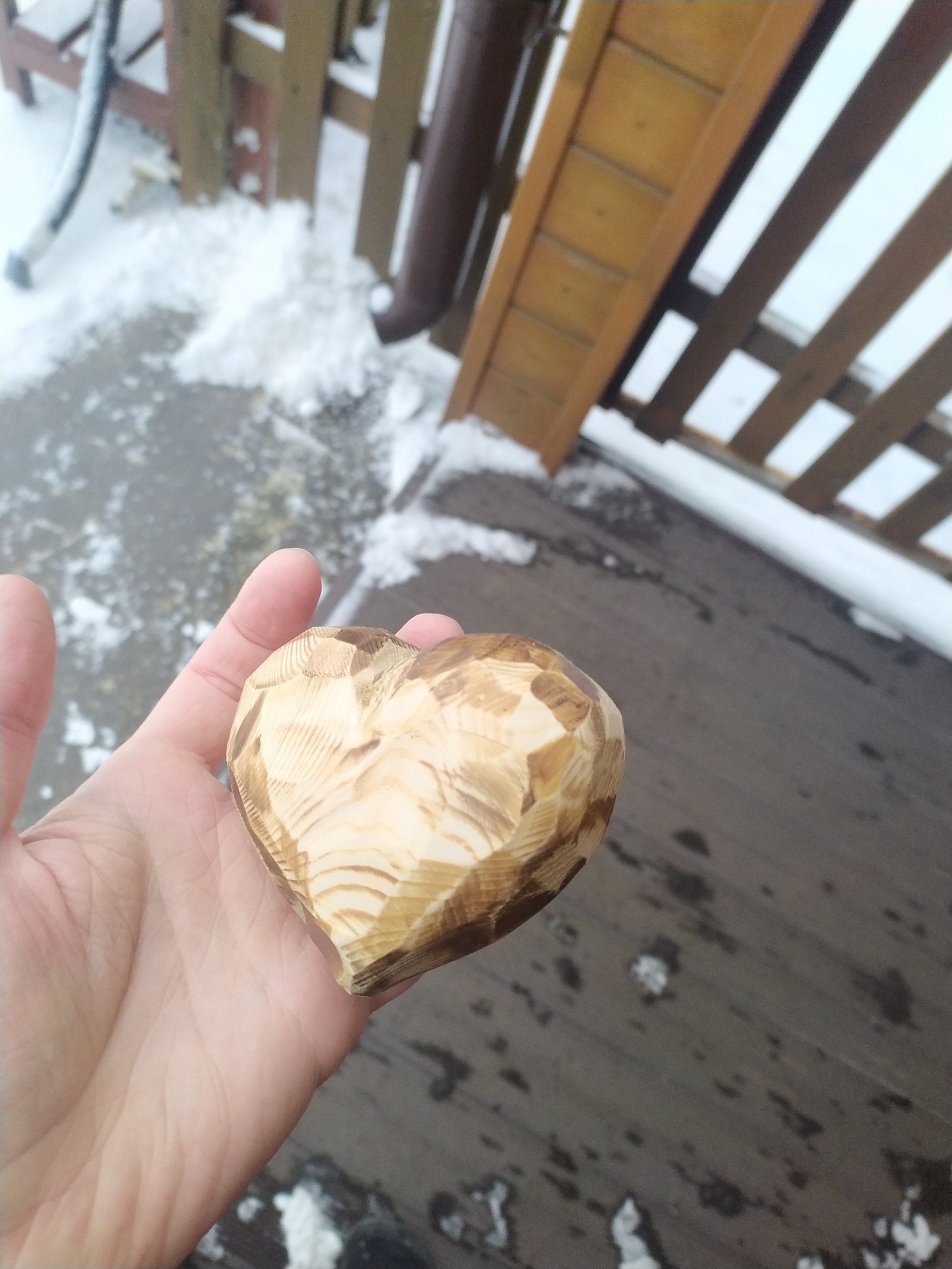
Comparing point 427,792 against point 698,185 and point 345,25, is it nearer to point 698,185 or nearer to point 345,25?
point 698,185

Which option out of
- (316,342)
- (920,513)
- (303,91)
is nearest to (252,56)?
(303,91)

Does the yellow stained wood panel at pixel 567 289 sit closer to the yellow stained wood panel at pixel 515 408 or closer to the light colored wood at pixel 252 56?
the yellow stained wood panel at pixel 515 408

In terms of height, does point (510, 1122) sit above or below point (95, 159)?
below

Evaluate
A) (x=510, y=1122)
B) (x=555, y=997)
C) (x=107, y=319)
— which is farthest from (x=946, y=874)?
(x=107, y=319)

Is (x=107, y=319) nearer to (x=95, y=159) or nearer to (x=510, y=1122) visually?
(x=95, y=159)

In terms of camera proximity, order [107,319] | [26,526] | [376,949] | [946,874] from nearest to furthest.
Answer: [376,949] → [946,874] → [26,526] → [107,319]

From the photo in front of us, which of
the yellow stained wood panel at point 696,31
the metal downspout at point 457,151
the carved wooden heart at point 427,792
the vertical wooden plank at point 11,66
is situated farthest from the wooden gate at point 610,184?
the vertical wooden plank at point 11,66

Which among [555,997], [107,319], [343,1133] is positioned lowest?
[343,1133]
